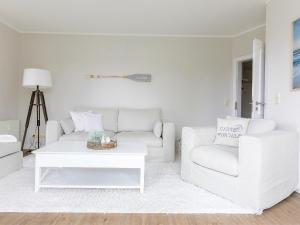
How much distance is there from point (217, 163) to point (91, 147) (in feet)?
4.18

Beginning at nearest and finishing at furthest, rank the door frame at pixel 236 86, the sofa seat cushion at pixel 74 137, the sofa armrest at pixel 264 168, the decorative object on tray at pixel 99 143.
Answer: the sofa armrest at pixel 264 168, the decorative object on tray at pixel 99 143, the sofa seat cushion at pixel 74 137, the door frame at pixel 236 86

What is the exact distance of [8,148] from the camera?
9.48 ft

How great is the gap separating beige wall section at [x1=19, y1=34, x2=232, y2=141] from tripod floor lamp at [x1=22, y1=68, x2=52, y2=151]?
0.82 feet

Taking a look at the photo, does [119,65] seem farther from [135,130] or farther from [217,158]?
[217,158]

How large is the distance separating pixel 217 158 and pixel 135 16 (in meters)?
2.52

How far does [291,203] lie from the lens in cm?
231

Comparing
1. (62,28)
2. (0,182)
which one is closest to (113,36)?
(62,28)

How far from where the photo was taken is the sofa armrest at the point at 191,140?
2.84 meters

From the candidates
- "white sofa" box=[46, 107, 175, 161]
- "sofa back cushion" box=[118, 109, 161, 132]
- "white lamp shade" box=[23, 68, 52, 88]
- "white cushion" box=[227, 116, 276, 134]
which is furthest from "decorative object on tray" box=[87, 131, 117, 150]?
"white lamp shade" box=[23, 68, 52, 88]

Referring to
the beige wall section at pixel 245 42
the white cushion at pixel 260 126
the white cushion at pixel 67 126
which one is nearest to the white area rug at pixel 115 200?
the white cushion at pixel 260 126

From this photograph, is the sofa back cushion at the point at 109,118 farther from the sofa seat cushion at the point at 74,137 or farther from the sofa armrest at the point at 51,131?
the sofa armrest at the point at 51,131

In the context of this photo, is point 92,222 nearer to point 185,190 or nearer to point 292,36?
point 185,190

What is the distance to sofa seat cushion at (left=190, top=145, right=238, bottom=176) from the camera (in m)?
2.24

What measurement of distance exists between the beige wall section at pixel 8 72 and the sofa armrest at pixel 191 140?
3.33 m
